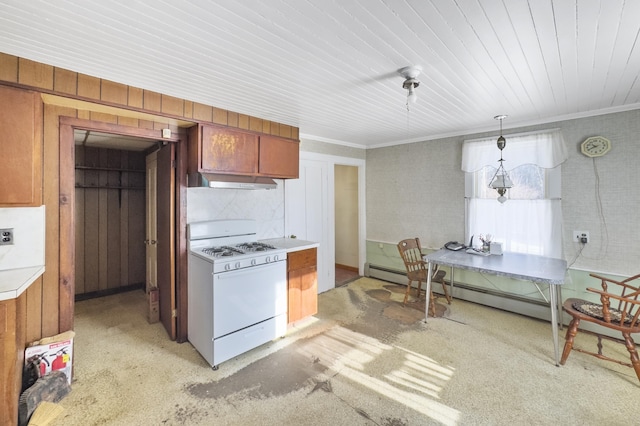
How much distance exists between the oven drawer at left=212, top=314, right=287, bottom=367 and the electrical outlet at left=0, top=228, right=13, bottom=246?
1.64 metres

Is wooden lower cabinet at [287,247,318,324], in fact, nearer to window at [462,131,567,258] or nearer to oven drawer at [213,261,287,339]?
oven drawer at [213,261,287,339]

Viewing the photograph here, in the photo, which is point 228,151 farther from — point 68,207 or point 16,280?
point 16,280

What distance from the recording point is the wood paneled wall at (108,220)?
4.14m

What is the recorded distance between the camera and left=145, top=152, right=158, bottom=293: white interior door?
3.38 m

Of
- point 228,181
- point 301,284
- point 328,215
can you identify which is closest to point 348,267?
point 328,215

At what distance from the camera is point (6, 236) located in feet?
6.51

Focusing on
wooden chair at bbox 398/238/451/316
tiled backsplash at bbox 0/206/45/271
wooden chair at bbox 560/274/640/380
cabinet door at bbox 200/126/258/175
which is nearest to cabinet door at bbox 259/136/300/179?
cabinet door at bbox 200/126/258/175

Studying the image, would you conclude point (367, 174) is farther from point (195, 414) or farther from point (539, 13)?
point (195, 414)

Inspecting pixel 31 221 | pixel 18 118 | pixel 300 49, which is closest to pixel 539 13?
pixel 300 49

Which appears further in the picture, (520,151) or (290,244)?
(520,151)

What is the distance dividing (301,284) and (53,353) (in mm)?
2122

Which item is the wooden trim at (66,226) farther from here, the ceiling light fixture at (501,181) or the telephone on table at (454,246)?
the ceiling light fixture at (501,181)

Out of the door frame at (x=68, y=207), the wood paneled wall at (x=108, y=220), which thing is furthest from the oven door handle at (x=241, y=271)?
the wood paneled wall at (x=108, y=220)

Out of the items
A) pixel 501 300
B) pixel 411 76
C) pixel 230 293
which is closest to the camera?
pixel 411 76
